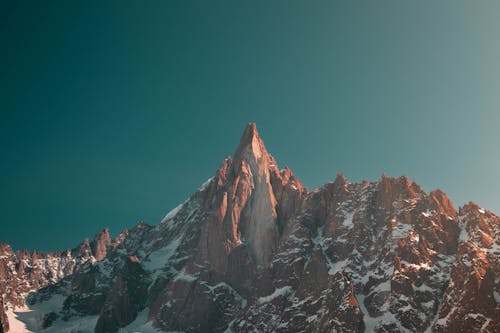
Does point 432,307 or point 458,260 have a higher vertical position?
point 458,260

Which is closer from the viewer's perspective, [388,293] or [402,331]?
[402,331]

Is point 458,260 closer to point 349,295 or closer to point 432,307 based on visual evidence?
point 432,307

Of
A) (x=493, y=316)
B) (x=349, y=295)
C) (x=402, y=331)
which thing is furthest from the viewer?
(x=349, y=295)

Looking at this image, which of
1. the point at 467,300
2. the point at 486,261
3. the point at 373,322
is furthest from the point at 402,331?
the point at 486,261

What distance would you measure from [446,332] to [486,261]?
30.6m

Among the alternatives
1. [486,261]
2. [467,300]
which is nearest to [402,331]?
[467,300]

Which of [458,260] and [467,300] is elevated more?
[458,260]

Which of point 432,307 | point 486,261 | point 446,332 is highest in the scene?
point 486,261

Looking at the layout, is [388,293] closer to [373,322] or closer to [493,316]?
[373,322]

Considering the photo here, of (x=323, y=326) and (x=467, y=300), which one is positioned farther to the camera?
(x=323, y=326)

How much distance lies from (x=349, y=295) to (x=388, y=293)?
14.1 metres

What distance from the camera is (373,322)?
628 ft

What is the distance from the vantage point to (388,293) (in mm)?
197000

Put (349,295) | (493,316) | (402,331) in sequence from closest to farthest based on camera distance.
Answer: (493,316), (402,331), (349,295)
